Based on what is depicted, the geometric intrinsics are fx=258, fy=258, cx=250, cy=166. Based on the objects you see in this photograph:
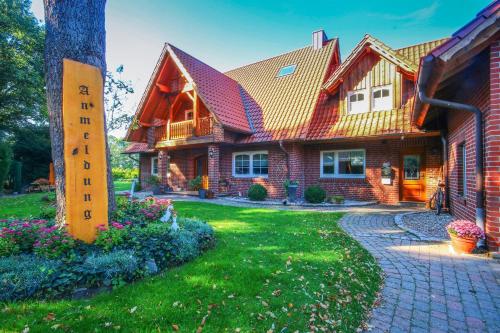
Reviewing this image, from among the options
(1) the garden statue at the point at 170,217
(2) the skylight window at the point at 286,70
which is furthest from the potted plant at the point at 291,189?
(2) the skylight window at the point at 286,70

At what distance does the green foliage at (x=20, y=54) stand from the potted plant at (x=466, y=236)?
1867 centimetres

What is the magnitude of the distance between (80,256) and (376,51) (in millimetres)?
11791

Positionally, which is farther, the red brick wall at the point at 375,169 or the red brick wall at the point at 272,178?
the red brick wall at the point at 272,178

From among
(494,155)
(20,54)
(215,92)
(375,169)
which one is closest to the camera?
(494,155)

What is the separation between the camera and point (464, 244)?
4.35m

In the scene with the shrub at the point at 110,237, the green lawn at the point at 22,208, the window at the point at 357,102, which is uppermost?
the window at the point at 357,102

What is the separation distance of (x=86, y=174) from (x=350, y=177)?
1015cm

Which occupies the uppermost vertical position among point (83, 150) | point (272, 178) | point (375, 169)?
point (83, 150)

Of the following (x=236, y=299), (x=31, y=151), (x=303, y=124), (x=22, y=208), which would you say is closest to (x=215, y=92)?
(x=303, y=124)

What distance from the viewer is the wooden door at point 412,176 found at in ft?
33.4

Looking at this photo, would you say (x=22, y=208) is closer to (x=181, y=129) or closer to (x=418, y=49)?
(x=181, y=129)

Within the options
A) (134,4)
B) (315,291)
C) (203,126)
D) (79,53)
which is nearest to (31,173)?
(203,126)

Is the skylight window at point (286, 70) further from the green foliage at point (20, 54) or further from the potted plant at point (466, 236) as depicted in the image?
the green foliage at point (20, 54)

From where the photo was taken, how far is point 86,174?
377cm
